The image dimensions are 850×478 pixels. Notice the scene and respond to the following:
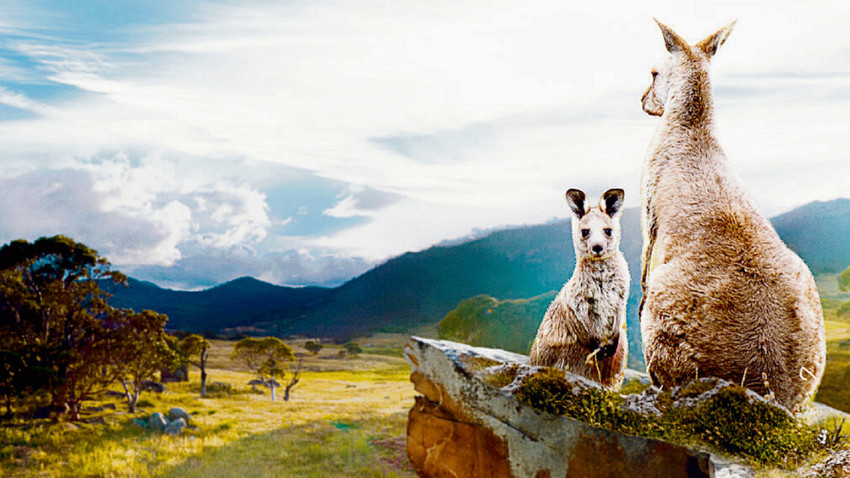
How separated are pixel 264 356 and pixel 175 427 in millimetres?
5513

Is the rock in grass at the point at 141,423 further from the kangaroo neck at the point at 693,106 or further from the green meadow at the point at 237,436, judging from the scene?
the kangaroo neck at the point at 693,106

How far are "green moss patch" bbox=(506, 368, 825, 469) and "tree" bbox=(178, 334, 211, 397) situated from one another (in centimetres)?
1373

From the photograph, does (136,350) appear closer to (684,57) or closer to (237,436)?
(237,436)

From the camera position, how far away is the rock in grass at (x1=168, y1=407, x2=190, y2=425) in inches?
538

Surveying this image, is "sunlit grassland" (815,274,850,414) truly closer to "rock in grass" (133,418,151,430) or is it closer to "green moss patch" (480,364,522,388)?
"green moss patch" (480,364,522,388)

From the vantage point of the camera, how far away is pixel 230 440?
1311 cm

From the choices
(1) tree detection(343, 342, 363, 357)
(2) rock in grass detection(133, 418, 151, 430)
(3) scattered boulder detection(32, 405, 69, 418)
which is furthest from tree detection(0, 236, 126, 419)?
(1) tree detection(343, 342, 363, 357)

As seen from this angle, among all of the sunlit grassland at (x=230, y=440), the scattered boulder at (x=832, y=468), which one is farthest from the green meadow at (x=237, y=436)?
the scattered boulder at (x=832, y=468)

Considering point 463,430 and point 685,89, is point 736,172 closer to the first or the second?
point 685,89

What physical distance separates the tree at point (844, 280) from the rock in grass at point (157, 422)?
1599cm

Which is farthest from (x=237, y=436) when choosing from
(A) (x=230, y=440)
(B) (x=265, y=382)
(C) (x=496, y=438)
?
(C) (x=496, y=438)

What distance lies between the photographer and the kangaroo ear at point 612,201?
14.3ft

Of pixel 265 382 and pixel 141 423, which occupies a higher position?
pixel 265 382

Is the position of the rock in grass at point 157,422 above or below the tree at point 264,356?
below
